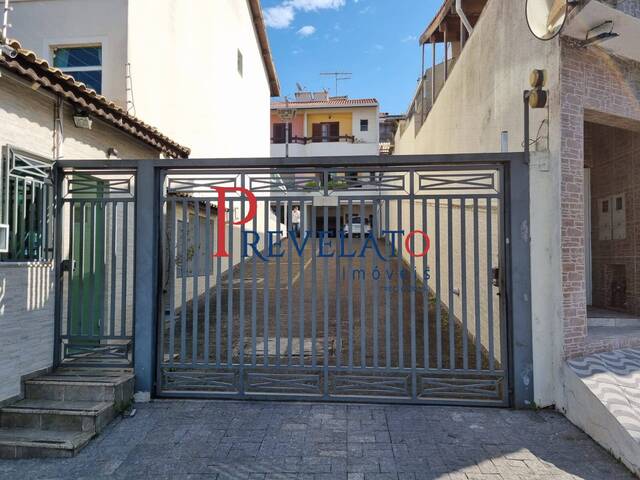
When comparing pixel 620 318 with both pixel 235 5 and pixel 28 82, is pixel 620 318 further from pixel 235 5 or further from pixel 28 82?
pixel 235 5

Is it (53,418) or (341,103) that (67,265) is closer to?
(53,418)

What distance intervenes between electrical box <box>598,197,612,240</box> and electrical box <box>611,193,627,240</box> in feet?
0.27

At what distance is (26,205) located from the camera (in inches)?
171

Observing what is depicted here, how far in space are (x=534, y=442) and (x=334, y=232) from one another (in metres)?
2.79

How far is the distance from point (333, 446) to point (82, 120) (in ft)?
14.4

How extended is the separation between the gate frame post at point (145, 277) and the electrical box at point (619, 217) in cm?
597

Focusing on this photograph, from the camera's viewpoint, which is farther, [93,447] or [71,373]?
[71,373]

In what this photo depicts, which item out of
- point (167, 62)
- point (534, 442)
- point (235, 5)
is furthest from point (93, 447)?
point (235, 5)

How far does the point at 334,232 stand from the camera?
484 cm

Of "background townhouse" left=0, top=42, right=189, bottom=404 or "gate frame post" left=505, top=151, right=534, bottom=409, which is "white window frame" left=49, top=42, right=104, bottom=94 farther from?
"gate frame post" left=505, top=151, right=534, bottom=409

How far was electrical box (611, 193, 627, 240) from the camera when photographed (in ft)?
18.4

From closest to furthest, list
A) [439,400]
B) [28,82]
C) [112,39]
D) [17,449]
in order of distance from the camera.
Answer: [17,449]
[28,82]
[439,400]
[112,39]

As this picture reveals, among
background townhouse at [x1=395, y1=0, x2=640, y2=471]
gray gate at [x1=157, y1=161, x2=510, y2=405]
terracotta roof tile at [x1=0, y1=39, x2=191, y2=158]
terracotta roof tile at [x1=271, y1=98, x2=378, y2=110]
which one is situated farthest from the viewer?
terracotta roof tile at [x1=271, y1=98, x2=378, y2=110]

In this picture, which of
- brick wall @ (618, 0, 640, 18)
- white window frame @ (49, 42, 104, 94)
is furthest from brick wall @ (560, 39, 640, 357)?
white window frame @ (49, 42, 104, 94)
